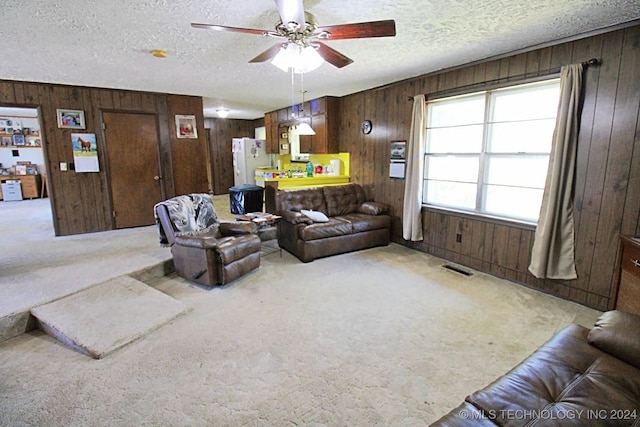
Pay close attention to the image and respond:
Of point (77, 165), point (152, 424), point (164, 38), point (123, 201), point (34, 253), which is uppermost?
point (164, 38)

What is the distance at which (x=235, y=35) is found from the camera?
2729 millimetres

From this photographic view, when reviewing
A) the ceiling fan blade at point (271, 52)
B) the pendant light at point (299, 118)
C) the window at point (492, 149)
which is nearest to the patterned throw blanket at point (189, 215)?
the pendant light at point (299, 118)

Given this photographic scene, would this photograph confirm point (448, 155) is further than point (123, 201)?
No

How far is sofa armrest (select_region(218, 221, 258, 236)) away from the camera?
149 inches

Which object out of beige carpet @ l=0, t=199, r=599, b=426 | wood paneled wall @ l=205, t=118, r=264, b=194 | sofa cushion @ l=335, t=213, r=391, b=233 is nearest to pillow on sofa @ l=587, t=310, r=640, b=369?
beige carpet @ l=0, t=199, r=599, b=426

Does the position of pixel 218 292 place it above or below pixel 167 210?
below

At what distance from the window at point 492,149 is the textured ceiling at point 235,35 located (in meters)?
0.52

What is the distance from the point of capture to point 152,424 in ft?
5.51

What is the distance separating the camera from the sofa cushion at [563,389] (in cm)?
116

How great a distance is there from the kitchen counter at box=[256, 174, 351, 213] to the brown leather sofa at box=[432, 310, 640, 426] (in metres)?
3.92

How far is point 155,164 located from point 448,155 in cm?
468

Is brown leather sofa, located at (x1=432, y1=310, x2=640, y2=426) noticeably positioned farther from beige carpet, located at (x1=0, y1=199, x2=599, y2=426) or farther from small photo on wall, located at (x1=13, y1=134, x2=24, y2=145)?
small photo on wall, located at (x1=13, y1=134, x2=24, y2=145)

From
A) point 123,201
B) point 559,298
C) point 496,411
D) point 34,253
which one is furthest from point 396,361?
point 123,201

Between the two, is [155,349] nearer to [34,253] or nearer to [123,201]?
[34,253]
